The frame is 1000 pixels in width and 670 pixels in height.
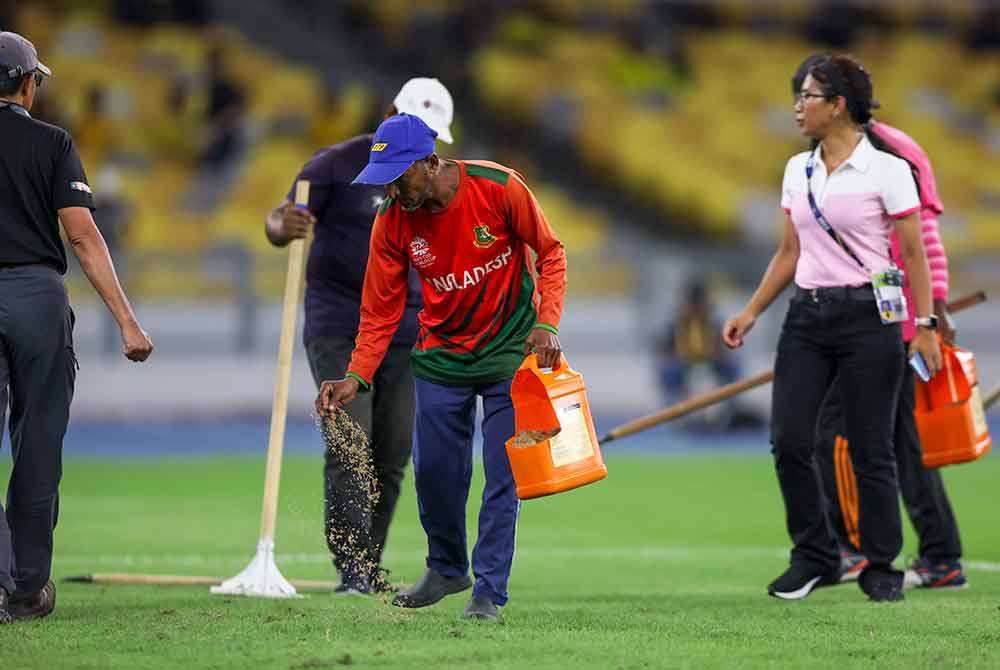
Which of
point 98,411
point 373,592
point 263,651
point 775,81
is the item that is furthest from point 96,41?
point 263,651

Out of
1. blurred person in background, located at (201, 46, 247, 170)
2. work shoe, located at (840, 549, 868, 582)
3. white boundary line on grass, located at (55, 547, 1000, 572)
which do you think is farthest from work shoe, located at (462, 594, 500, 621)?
blurred person in background, located at (201, 46, 247, 170)

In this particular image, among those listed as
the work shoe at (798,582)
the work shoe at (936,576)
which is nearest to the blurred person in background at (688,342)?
the work shoe at (936,576)

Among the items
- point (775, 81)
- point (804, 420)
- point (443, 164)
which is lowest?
point (804, 420)

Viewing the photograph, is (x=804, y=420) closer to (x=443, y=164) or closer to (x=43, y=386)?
(x=443, y=164)

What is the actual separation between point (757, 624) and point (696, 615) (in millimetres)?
398

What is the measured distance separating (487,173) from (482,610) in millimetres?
1703

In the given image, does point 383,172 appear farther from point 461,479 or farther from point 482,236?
point 461,479

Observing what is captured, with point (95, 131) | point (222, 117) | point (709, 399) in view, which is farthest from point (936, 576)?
point (95, 131)

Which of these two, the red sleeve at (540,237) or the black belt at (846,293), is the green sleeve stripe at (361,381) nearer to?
the red sleeve at (540,237)

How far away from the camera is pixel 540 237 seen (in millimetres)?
6316

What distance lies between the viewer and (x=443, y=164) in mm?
6234

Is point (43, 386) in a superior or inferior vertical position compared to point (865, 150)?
inferior

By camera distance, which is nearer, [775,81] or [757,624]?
[757,624]

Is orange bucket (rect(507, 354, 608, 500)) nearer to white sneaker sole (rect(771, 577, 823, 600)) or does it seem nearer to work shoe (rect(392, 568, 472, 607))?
work shoe (rect(392, 568, 472, 607))
